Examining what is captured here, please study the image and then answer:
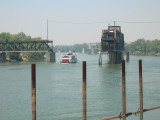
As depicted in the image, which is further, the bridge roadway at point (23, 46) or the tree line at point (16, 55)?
the tree line at point (16, 55)

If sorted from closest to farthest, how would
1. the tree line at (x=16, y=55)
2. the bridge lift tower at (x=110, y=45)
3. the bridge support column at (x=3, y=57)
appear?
the bridge lift tower at (x=110, y=45) → the bridge support column at (x=3, y=57) → the tree line at (x=16, y=55)

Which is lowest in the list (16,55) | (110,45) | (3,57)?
(3,57)

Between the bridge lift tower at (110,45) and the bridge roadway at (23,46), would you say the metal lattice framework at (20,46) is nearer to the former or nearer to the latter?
the bridge roadway at (23,46)

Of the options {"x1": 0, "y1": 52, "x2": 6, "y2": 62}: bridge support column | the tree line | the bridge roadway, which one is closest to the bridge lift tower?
the bridge roadway

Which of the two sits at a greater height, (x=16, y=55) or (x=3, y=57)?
(x=16, y=55)

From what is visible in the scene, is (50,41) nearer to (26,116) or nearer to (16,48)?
(16,48)

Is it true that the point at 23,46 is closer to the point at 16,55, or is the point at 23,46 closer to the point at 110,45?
the point at 16,55

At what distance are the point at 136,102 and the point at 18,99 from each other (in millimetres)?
13717

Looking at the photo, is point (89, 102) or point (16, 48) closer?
point (89, 102)

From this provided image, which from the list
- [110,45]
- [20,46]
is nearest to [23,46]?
[20,46]

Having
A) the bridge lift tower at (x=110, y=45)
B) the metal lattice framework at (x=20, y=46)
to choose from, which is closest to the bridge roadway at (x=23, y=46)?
the metal lattice framework at (x=20, y=46)

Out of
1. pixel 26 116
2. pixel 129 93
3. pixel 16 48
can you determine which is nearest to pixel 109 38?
pixel 16 48

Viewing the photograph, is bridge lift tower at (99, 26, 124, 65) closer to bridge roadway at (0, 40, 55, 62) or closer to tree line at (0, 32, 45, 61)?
bridge roadway at (0, 40, 55, 62)

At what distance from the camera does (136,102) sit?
39.4 metres
